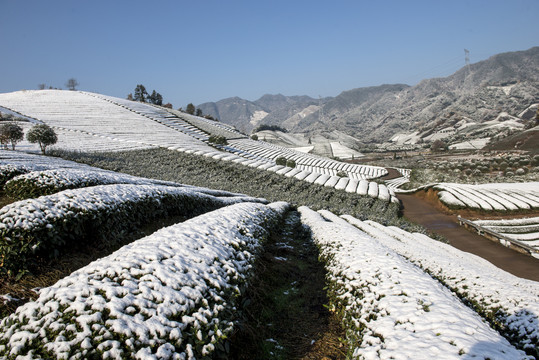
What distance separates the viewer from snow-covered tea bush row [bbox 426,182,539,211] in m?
24.7

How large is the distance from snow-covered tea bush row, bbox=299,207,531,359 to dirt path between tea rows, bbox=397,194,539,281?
13.3 metres

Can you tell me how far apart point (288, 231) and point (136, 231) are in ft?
23.3

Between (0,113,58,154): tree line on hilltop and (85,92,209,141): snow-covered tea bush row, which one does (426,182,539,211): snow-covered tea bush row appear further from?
(85,92,209,141): snow-covered tea bush row

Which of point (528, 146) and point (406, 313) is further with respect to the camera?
point (528, 146)

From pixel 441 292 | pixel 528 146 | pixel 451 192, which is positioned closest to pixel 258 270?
pixel 441 292

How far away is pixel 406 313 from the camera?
4582 millimetres

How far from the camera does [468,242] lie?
65.1 feet

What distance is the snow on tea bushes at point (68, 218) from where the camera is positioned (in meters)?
6.44

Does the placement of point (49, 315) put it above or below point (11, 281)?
above

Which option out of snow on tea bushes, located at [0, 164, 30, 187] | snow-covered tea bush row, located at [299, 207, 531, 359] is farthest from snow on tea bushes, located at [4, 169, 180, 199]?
snow-covered tea bush row, located at [299, 207, 531, 359]

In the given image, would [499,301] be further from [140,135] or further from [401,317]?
[140,135]

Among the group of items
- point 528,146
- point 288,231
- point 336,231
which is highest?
point 528,146

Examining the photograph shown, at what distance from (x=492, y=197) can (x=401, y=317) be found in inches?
1168

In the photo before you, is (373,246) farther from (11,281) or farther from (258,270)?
(11,281)
